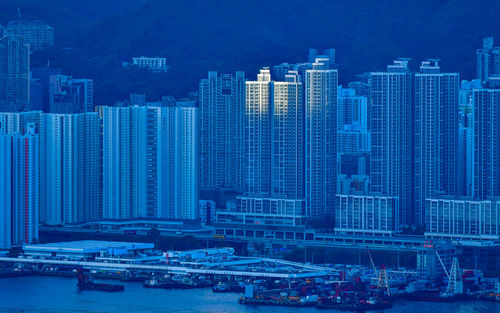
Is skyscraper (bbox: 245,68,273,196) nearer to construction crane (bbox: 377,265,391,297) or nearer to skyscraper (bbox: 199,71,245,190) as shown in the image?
skyscraper (bbox: 199,71,245,190)

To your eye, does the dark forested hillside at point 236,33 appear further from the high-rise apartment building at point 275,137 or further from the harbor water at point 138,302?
the harbor water at point 138,302

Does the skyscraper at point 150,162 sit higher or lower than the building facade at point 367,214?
higher

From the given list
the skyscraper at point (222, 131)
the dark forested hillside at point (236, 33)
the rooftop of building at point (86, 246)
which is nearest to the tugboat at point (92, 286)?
the rooftop of building at point (86, 246)

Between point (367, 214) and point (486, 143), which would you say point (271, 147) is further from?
point (486, 143)

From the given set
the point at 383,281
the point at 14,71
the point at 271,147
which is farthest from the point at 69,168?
the point at 383,281

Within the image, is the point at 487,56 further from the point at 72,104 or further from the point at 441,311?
the point at 441,311

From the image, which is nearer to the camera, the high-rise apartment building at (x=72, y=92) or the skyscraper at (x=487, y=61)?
the high-rise apartment building at (x=72, y=92)
